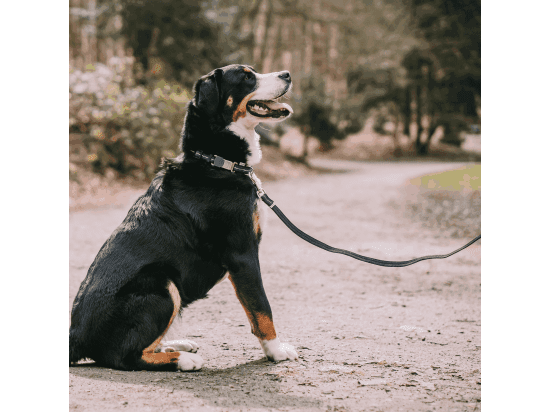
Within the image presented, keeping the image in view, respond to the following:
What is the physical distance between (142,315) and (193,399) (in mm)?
493

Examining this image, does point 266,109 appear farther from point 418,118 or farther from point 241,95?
point 418,118

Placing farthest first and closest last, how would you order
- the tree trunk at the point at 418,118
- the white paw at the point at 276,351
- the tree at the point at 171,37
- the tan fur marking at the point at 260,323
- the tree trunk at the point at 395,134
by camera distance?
the tree trunk at the point at 395,134, the tree trunk at the point at 418,118, the tree at the point at 171,37, the white paw at the point at 276,351, the tan fur marking at the point at 260,323

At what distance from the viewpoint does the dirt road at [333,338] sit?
7.42 feet

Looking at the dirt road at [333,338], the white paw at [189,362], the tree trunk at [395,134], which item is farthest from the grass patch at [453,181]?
the tree trunk at [395,134]

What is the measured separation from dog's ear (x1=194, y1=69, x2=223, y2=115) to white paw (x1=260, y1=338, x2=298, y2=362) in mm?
1368

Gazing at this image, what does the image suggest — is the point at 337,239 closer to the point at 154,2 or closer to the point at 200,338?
the point at 200,338

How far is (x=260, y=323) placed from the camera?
2643 mm

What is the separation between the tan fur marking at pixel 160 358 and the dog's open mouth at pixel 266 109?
146 centimetres

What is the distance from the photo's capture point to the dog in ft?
8.00

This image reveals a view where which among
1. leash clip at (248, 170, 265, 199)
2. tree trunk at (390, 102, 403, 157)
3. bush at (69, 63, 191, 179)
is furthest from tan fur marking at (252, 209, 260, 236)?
tree trunk at (390, 102, 403, 157)

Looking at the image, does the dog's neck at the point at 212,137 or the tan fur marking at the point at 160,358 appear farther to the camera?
the dog's neck at the point at 212,137

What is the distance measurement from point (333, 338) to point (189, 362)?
1.13 metres

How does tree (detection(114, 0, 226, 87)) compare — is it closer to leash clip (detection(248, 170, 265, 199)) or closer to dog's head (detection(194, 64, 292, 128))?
dog's head (detection(194, 64, 292, 128))

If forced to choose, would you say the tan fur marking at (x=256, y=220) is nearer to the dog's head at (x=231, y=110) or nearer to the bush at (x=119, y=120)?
the dog's head at (x=231, y=110)
